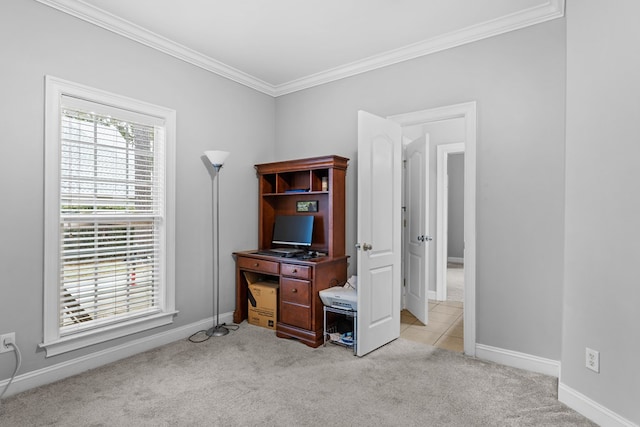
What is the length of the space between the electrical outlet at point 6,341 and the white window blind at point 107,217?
0.94 feet

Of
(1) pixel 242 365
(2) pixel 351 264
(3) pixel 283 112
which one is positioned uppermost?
(3) pixel 283 112

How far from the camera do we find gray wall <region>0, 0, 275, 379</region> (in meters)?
2.42

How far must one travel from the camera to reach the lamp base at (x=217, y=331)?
140 inches

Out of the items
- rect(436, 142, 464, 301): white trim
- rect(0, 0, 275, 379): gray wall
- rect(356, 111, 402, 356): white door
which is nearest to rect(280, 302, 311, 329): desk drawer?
rect(356, 111, 402, 356): white door

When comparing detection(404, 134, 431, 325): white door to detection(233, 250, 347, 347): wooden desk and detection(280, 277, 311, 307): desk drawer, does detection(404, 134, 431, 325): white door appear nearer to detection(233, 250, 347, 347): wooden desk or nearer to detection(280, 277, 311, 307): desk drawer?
Result: detection(233, 250, 347, 347): wooden desk

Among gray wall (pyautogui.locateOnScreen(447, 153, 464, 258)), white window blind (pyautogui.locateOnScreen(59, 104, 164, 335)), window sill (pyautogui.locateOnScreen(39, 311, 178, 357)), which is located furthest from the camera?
gray wall (pyautogui.locateOnScreen(447, 153, 464, 258))

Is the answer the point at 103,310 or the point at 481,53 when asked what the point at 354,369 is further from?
the point at 481,53

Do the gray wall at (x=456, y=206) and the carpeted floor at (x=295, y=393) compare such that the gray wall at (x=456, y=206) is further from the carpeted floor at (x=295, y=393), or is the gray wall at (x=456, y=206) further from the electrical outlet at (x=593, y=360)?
the electrical outlet at (x=593, y=360)

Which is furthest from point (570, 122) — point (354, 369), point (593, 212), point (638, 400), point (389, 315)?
point (354, 369)

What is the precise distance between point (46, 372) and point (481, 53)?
4.29 meters

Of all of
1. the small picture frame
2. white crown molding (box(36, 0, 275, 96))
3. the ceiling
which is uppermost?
the ceiling

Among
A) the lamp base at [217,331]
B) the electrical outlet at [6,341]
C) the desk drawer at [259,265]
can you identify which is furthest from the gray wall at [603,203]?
the electrical outlet at [6,341]

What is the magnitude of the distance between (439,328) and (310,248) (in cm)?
166

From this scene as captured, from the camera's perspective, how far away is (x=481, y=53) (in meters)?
3.04
